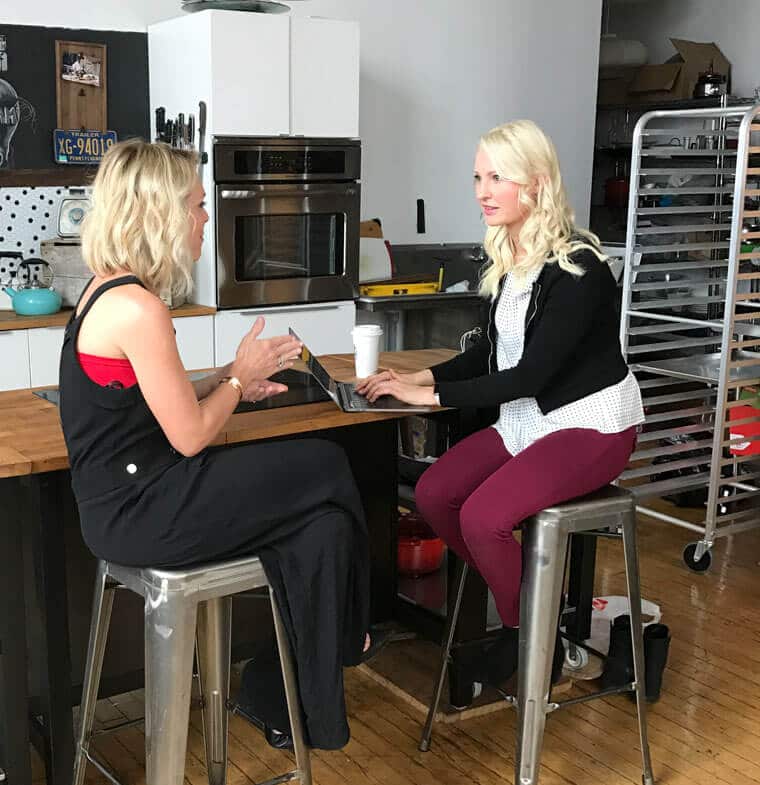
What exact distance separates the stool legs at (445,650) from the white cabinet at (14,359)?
2031 millimetres

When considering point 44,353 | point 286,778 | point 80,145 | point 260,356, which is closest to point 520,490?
point 260,356

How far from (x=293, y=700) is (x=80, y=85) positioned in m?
3.24

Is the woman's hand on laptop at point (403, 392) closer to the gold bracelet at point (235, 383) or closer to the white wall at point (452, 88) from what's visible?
the gold bracelet at point (235, 383)

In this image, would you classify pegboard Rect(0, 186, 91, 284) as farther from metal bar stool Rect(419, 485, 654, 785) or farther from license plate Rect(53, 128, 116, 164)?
metal bar stool Rect(419, 485, 654, 785)

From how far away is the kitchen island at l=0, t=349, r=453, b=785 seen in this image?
208 cm

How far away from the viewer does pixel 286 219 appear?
4.54 m

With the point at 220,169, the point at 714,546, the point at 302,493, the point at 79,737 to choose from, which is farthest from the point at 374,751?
the point at 220,169

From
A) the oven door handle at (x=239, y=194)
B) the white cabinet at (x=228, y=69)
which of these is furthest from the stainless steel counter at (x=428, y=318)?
the white cabinet at (x=228, y=69)

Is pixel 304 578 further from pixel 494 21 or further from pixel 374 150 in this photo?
pixel 494 21

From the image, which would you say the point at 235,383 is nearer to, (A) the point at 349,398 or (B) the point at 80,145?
(A) the point at 349,398

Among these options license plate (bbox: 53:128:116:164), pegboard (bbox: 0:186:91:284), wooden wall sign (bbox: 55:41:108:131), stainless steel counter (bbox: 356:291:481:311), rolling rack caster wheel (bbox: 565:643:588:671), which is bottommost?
rolling rack caster wheel (bbox: 565:643:588:671)

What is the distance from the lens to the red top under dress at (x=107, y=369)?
6.16 ft

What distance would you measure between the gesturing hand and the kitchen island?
13 centimetres

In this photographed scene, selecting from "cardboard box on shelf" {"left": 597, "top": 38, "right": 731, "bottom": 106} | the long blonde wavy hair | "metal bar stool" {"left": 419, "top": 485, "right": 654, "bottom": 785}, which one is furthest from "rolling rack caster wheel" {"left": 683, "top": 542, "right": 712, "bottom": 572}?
"cardboard box on shelf" {"left": 597, "top": 38, "right": 731, "bottom": 106}
